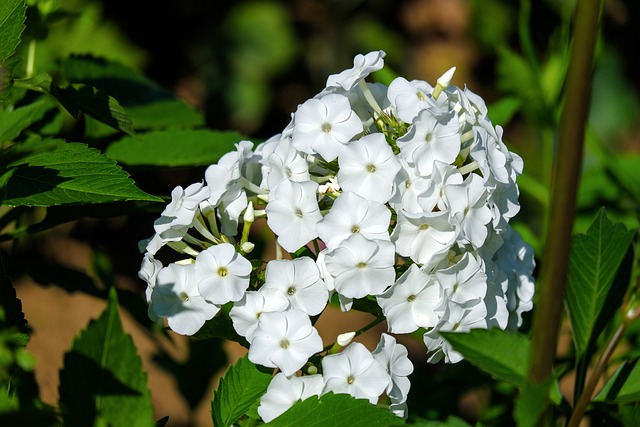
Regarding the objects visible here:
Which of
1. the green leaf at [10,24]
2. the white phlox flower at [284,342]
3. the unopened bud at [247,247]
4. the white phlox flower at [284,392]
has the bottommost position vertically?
the white phlox flower at [284,392]

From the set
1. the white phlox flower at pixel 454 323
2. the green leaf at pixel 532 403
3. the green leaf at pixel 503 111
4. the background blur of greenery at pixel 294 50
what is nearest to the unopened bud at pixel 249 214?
the white phlox flower at pixel 454 323

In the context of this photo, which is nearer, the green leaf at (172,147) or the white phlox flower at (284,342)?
the white phlox flower at (284,342)

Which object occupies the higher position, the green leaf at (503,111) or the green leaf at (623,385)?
the green leaf at (503,111)

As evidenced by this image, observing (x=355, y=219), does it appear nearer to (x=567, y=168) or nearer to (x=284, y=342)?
(x=284, y=342)

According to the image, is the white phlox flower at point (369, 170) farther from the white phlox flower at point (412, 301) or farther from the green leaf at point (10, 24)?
the green leaf at point (10, 24)

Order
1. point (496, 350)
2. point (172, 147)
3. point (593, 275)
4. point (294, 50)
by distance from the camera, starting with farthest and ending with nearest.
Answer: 1. point (294, 50)
2. point (172, 147)
3. point (593, 275)
4. point (496, 350)

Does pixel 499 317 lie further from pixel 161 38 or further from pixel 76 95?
pixel 161 38

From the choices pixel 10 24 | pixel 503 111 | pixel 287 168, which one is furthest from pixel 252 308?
pixel 503 111
